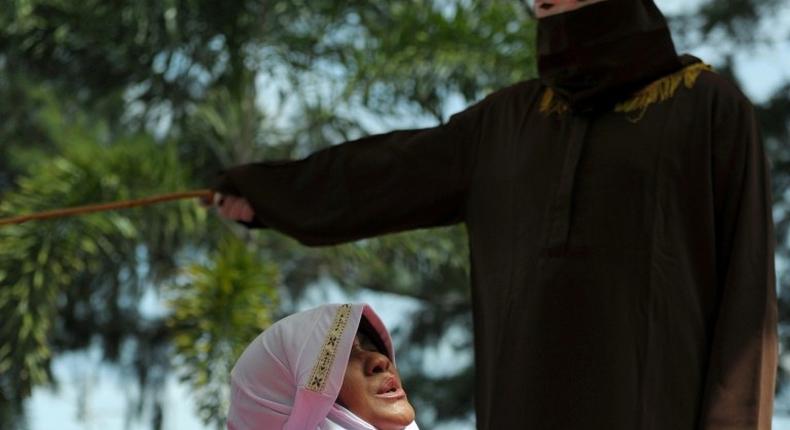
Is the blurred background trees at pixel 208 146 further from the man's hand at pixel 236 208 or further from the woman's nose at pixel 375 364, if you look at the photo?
the woman's nose at pixel 375 364

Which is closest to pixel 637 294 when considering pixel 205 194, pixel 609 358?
pixel 609 358

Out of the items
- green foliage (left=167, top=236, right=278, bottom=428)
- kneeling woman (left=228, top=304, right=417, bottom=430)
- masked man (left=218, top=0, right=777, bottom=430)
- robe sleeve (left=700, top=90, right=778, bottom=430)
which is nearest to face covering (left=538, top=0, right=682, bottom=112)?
masked man (left=218, top=0, right=777, bottom=430)

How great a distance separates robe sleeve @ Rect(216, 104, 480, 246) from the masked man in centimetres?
3

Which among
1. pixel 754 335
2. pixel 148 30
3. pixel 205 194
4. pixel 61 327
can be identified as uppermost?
pixel 148 30

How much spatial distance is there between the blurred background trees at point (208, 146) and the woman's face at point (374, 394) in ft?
9.91

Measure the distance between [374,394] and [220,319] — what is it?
311cm

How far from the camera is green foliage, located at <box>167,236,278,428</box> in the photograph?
525 centimetres

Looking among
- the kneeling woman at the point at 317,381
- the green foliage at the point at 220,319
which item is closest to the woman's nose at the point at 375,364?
the kneeling woman at the point at 317,381

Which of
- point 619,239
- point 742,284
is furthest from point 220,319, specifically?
point 742,284

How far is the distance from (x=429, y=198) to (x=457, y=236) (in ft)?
13.2

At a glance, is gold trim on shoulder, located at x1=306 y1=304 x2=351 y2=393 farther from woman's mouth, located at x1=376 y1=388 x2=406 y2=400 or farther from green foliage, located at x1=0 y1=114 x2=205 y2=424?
green foliage, located at x1=0 y1=114 x2=205 y2=424

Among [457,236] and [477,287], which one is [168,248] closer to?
[457,236]

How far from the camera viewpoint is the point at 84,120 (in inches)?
355

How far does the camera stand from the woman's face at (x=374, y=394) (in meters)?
2.19
